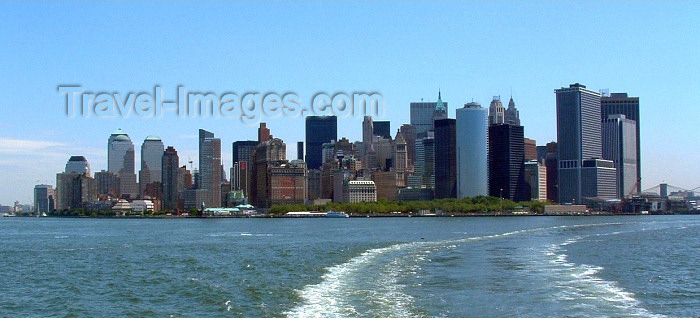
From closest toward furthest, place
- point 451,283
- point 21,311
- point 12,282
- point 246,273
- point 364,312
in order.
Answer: point 364,312
point 21,311
point 451,283
point 12,282
point 246,273

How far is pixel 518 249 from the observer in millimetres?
53688

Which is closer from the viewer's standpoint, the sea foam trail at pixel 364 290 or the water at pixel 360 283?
the sea foam trail at pixel 364 290

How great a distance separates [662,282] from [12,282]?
2679 cm

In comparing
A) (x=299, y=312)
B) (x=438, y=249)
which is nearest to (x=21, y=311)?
(x=299, y=312)

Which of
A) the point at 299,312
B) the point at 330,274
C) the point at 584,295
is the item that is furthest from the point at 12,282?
the point at 584,295

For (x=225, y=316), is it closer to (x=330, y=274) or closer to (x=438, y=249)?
(x=330, y=274)

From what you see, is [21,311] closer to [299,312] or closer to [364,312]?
[299,312]

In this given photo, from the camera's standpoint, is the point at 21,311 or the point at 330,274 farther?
the point at 330,274

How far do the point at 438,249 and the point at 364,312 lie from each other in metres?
27.9

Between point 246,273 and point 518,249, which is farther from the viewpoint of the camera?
point 518,249

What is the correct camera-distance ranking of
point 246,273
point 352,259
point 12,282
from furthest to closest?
point 352,259 < point 246,273 < point 12,282

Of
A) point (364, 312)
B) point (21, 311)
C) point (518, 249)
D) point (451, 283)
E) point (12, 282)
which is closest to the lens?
point (364, 312)

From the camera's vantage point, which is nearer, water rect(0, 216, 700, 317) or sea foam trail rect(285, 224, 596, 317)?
sea foam trail rect(285, 224, 596, 317)

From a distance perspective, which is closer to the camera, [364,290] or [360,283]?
[364,290]
